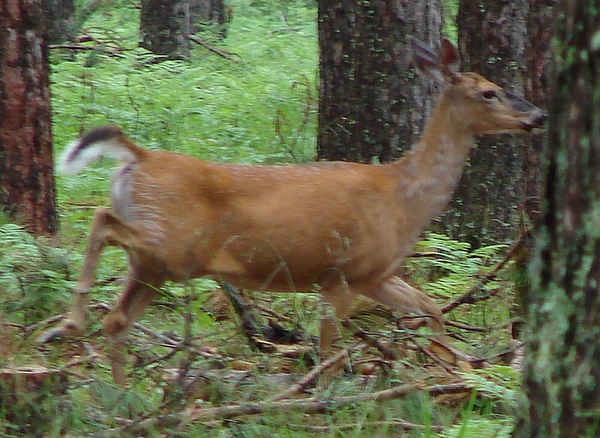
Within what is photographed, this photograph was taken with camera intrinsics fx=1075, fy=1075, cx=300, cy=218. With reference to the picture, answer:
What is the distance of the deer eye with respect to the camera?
6.18m

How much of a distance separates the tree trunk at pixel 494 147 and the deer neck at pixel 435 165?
6.41ft

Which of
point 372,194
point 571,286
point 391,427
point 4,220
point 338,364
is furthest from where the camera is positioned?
point 4,220

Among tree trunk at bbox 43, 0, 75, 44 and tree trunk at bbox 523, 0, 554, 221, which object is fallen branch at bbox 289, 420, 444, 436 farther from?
tree trunk at bbox 43, 0, 75, 44

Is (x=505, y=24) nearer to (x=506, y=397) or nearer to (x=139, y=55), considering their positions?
(x=506, y=397)

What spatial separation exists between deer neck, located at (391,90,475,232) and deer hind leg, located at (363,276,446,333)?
13.6 inches

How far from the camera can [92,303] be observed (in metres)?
5.48

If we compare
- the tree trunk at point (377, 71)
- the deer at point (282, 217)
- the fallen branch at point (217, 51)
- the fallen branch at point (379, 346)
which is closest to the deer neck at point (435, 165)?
the deer at point (282, 217)

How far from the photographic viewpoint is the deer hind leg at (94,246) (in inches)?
187

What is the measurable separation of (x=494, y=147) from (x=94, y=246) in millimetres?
4039

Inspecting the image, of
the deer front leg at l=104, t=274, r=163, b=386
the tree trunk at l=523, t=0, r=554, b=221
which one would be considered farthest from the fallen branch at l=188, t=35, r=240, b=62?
the deer front leg at l=104, t=274, r=163, b=386

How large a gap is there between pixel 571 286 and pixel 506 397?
3.99 ft

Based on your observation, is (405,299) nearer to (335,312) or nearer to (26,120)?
(335,312)

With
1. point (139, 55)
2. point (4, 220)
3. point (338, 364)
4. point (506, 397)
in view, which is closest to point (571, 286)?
point (506, 397)

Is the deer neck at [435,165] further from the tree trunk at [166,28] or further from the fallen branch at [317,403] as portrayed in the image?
the tree trunk at [166,28]
